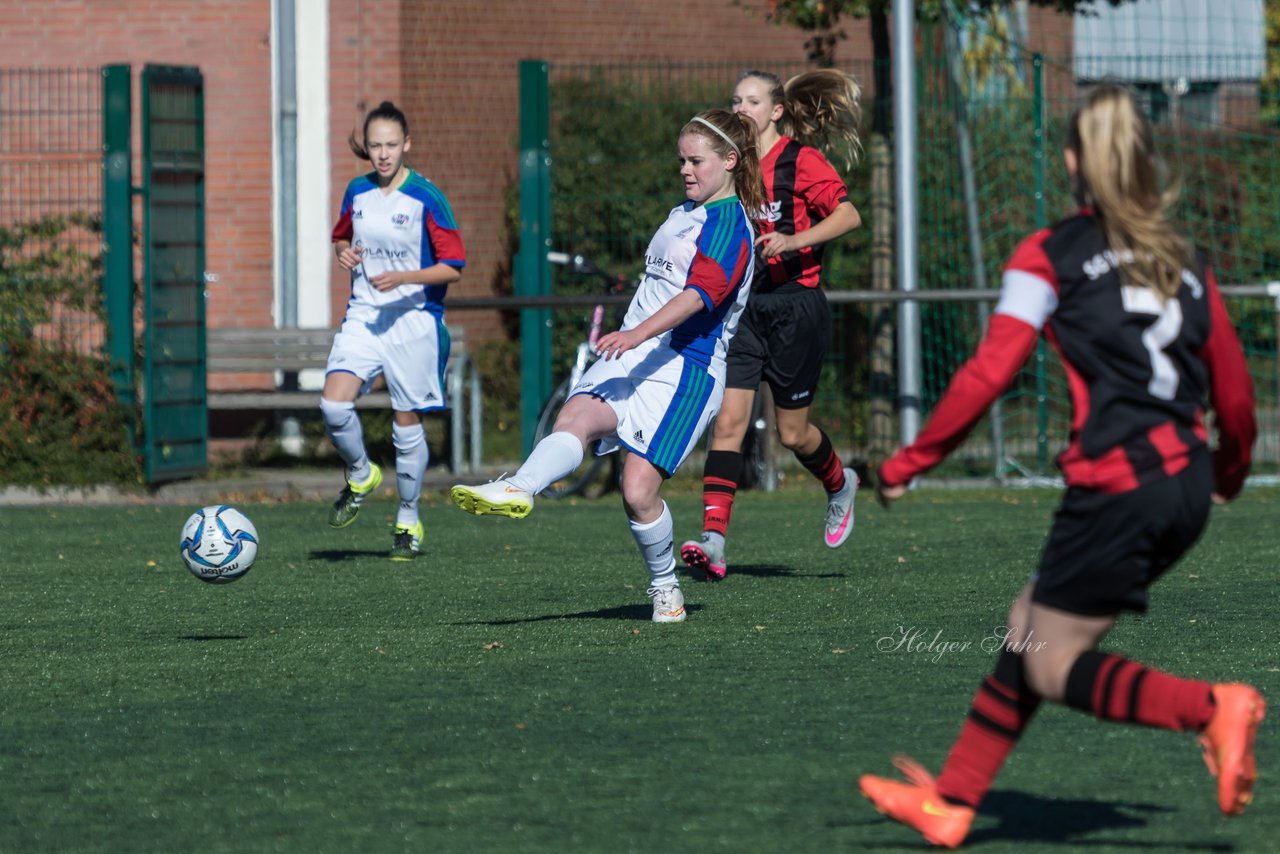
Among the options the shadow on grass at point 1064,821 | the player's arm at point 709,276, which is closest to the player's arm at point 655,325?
the player's arm at point 709,276

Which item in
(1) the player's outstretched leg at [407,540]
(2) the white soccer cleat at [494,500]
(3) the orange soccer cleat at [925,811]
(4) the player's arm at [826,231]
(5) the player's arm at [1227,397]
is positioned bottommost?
(3) the orange soccer cleat at [925,811]

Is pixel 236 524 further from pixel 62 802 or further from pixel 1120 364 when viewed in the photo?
pixel 1120 364

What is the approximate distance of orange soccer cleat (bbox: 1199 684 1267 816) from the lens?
11.8 feet

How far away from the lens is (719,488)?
7727 millimetres

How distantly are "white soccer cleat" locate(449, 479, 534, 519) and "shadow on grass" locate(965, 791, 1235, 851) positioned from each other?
6.49ft

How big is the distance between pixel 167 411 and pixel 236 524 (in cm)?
565

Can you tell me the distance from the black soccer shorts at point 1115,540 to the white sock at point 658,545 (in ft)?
9.31

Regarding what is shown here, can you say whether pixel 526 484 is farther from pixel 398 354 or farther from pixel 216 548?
pixel 398 354

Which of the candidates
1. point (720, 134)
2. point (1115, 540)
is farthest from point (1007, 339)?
point (720, 134)

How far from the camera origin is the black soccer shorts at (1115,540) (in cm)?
370

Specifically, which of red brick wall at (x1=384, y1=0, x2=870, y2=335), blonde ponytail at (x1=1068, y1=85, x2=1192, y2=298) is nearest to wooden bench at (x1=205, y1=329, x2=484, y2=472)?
red brick wall at (x1=384, y1=0, x2=870, y2=335)

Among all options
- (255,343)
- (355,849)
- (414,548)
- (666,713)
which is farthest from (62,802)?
(255,343)

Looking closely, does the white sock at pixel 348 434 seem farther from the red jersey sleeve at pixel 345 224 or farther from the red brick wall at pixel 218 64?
the red brick wall at pixel 218 64

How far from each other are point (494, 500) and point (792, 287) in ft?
8.66
